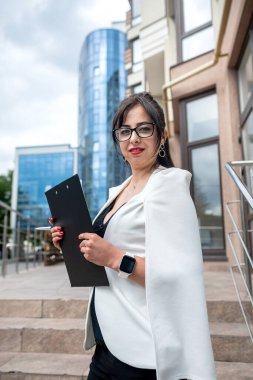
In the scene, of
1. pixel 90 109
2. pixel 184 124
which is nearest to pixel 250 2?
pixel 184 124

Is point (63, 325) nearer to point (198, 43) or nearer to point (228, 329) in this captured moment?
point (228, 329)

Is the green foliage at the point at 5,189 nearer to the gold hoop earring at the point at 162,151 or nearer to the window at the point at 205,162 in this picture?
the window at the point at 205,162

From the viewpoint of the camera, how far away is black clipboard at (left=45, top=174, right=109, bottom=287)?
963mm

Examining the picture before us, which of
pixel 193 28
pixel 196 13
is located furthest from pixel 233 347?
pixel 196 13

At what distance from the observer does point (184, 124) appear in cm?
627

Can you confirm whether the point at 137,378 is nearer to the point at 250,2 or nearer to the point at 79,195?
the point at 79,195

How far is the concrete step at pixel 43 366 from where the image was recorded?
2127mm

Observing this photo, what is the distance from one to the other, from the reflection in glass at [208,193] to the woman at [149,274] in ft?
15.8

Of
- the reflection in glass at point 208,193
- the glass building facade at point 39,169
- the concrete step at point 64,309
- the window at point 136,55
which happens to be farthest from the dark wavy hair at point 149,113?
the glass building facade at point 39,169

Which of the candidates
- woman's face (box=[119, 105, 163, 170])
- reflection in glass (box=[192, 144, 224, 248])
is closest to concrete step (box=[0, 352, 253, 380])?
woman's face (box=[119, 105, 163, 170])

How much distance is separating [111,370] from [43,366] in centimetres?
155

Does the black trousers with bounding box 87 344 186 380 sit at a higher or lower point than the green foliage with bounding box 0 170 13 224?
lower

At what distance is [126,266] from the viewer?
870 millimetres

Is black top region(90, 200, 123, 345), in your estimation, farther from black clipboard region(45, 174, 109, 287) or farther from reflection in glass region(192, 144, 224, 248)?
reflection in glass region(192, 144, 224, 248)
